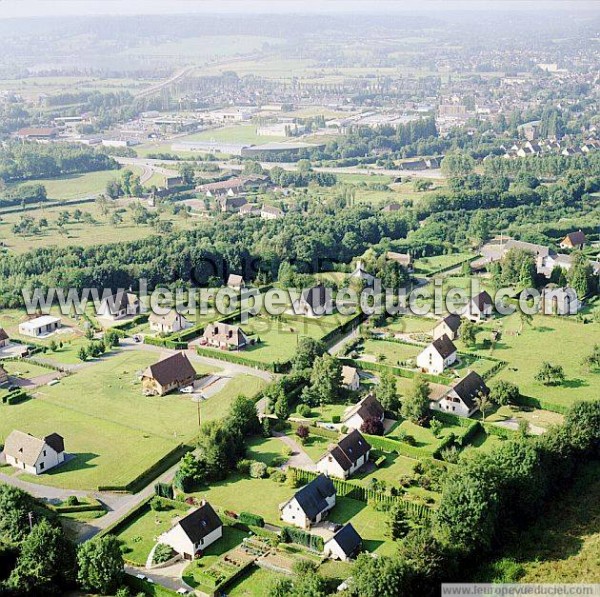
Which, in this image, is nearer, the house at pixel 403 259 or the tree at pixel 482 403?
the tree at pixel 482 403

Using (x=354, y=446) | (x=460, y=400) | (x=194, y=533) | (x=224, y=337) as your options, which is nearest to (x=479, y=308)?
(x=460, y=400)

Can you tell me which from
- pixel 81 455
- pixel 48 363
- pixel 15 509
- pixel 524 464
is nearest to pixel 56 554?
pixel 15 509

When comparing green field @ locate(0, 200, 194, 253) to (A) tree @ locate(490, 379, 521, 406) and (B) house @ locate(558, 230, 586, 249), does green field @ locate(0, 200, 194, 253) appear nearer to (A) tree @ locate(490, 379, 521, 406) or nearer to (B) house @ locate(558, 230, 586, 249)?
(B) house @ locate(558, 230, 586, 249)

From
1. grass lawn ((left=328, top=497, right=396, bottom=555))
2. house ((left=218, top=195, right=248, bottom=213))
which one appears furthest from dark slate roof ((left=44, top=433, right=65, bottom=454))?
house ((left=218, top=195, right=248, bottom=213))

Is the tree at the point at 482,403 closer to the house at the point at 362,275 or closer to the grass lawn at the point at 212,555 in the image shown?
the grass lawn at the point at 212,555

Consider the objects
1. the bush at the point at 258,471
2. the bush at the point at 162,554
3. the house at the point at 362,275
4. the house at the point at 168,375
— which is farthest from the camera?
the house at the point at 362,275

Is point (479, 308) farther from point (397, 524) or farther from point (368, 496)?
point (397, 524)

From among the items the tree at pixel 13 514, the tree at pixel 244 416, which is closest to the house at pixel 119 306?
the tree at pixel 244 416
